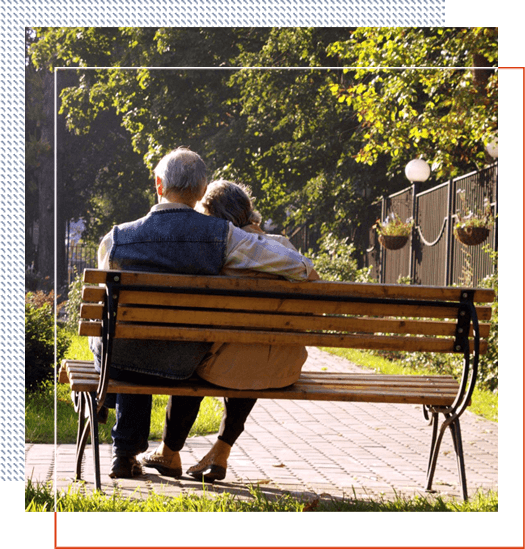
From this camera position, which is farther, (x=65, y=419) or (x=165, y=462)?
(x=65, y=419)

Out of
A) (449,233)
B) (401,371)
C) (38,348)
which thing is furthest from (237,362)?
(449,233)

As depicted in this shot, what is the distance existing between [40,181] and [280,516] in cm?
1875

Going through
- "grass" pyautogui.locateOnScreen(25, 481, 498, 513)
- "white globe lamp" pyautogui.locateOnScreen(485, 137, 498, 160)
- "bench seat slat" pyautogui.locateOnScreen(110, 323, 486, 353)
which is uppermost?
"white globe lamp" pyautogui.locateOnScreen(485, 137, 498, 160)

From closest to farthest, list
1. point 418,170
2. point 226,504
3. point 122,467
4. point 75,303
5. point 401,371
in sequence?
1. point 226,504
2. point 122,467
3. point 401,371
4. point 418,170
5. point 75,303

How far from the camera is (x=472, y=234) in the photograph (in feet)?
32.5

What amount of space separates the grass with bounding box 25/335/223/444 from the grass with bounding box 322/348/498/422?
7.21 feet

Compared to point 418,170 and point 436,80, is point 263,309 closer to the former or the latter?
point 436,80

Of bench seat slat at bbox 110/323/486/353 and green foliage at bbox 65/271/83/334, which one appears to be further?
green foliage at bbox 65/271/83/334

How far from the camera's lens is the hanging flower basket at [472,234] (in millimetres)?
9867

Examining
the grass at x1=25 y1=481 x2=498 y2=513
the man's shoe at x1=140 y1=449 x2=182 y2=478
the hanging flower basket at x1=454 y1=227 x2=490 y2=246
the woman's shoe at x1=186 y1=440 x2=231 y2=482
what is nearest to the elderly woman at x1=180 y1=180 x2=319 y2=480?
the woman's shoe at x1=186 y1=440 x2=231 y2=482

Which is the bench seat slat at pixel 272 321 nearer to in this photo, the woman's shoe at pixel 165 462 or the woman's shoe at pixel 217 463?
the woman's shoe at pixel 217 463

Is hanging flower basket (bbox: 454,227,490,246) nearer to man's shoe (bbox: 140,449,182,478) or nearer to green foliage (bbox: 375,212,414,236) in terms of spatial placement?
green foliage (bbox: 375,212,414,236)

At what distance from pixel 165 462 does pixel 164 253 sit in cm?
113

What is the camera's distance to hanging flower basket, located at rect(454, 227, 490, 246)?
9.87 meters
